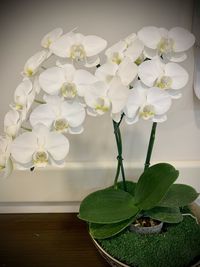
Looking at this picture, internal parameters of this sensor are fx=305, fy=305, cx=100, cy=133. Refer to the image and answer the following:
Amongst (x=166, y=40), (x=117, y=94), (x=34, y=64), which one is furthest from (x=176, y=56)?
(x=34, y=64)

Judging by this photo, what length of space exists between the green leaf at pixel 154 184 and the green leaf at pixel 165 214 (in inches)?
1.5

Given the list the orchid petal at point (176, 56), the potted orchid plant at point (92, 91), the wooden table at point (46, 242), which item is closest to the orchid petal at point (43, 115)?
the potted orchid plant at point (92, 91)

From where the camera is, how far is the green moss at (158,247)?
1.79 ft

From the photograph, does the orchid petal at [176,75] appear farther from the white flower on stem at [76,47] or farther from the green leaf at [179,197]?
the green leaf at [179,197]

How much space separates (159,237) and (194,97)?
0.34m

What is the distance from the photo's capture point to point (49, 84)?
49 centimetres

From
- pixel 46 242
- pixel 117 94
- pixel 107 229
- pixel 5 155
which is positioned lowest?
pixel 46 242

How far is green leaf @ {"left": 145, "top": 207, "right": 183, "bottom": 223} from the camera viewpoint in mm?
559

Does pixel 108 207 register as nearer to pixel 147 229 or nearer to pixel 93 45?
pixel 147 229

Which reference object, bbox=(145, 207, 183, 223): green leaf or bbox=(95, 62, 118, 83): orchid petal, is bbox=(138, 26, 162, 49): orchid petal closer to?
bbox=(95, 62, 118, 83): orchid petal

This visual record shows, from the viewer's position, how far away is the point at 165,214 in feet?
1.86

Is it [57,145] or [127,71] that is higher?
[127,71]

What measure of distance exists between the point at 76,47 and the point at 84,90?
7 cm

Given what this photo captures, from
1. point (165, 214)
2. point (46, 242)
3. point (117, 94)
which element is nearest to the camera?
point (117, 94)
